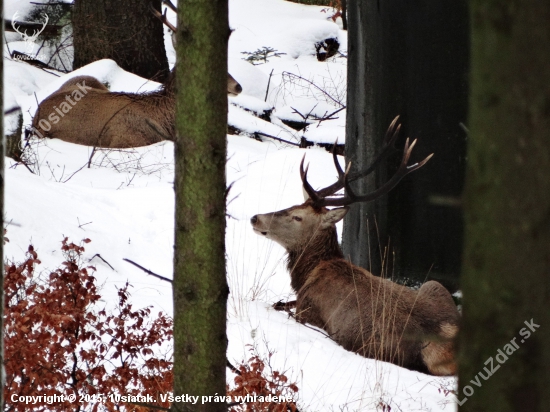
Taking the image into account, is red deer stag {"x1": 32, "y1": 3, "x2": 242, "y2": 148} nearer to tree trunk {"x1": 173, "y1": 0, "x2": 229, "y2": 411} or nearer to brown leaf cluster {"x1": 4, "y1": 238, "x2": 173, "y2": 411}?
brown leaf cluster {"x1": 4, "y1": 238, "x2": 173, "y2": 411}

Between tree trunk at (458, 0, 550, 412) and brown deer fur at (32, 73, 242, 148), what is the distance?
823 centimetres

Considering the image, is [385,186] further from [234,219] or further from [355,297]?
[234,219]

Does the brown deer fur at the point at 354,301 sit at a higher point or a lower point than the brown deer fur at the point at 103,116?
lower

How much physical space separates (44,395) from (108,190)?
4612mm

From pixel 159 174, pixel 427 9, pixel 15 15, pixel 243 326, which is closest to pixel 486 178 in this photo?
pixel 243 326

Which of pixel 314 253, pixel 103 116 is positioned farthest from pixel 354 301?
pixel 103 116

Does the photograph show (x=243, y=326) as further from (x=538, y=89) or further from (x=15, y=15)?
(x=15, y=15)

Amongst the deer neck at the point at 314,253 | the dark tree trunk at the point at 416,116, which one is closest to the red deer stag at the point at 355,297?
the deer neck at the point at 314,253

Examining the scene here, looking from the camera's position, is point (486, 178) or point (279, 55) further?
point (279, 55)

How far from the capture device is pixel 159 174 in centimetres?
864

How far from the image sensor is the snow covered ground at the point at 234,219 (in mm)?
4422

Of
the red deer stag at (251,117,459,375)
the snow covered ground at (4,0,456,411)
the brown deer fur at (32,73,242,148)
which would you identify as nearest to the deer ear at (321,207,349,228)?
the red deer stag at (251,117,459,375)

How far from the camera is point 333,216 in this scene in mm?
5957
